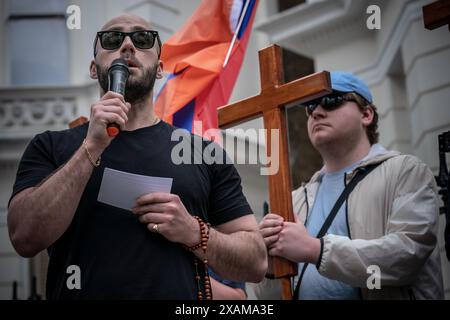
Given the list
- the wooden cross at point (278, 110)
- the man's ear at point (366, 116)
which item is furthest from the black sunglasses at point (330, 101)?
the wooden cross at point (278, 110)

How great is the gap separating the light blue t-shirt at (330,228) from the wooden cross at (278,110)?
17cm

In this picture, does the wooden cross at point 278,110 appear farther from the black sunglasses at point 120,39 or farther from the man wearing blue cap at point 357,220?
the black sunglasses at point 120,39

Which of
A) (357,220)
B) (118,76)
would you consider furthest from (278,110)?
(118,76)

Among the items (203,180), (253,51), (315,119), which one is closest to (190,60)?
(315,119)

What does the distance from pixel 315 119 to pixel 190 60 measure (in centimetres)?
141

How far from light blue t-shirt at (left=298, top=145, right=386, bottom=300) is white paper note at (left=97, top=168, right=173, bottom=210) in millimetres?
1322

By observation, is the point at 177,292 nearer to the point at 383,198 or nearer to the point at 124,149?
the point at 124,149

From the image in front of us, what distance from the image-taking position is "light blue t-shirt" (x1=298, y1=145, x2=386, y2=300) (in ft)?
11.5

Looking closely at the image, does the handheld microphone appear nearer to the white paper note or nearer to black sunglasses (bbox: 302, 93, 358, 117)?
the white paper note

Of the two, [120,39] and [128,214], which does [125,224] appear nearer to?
[128,214]

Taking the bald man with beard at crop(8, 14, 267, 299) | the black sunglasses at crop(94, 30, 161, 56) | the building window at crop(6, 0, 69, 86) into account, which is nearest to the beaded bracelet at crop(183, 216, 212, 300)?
the bald man with beard at crop(8, 14, 267, 299)

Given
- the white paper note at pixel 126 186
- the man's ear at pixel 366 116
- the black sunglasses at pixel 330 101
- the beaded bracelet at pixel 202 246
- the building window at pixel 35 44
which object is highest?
the building window at pixel 35 44

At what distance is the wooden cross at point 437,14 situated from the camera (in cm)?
303

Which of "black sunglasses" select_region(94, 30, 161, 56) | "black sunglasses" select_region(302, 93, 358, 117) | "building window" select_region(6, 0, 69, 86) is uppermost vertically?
"building window" select_region(6, 0, 69, 86)
